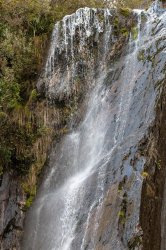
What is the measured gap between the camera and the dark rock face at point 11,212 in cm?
1049

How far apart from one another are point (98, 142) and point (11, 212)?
3.09 m

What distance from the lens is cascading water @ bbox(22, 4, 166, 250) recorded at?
8297 mm

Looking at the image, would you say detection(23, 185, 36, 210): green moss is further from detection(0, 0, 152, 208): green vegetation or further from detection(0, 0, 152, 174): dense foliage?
detection(0, 0, 152, 174): dense foliage

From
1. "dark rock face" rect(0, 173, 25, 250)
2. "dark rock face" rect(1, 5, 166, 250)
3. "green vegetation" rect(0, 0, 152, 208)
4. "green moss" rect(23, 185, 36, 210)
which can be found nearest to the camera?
"dark rock face" rect(1, 5, 166, 250)

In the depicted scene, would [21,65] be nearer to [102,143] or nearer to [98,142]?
[98,142]

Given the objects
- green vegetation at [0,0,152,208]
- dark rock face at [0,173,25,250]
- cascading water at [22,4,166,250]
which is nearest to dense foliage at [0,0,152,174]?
green vegetation at [0,0,152,208]

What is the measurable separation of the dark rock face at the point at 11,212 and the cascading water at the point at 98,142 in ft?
1.02

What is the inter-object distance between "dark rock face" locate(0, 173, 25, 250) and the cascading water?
0.31m

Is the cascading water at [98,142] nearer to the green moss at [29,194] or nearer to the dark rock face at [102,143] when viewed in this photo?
the dark rock face at [102,143]

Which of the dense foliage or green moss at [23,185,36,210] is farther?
the dense foliage

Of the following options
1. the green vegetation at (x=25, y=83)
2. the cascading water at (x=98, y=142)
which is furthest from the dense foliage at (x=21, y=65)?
the cascading water at (x=98, y=142)

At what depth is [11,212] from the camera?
10906 mm

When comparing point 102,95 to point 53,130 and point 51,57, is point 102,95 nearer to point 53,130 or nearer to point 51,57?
point 53,130

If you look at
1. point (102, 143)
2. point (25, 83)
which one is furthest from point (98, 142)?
point (25, 83)
